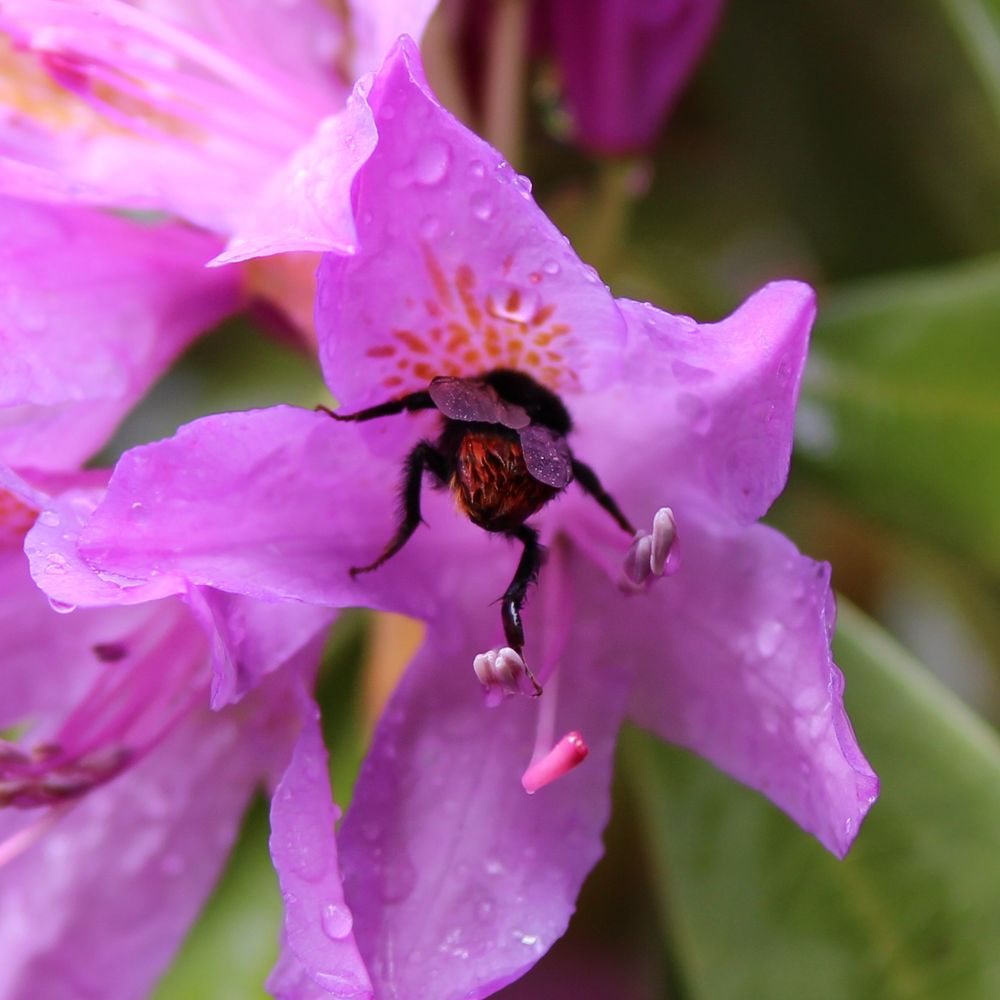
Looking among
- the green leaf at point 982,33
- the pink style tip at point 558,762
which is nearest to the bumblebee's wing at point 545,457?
the pink style tip at point 558,762

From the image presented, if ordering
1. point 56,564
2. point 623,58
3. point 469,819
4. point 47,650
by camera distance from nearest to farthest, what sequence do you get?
point 56,564 → point 469,819 → point 47,650 → point 623,58

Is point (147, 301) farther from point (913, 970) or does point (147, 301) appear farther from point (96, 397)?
point (913, 970)

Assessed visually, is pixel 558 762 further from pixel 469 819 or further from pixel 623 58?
pixel 623 58

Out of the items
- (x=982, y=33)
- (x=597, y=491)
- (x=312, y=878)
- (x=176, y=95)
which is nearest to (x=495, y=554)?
(x=597, y=491)

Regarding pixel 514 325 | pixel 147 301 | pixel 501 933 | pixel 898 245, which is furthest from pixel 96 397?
pixel 898 245

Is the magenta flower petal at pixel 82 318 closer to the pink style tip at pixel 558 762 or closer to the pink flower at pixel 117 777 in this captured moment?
the pink flower at pixel 117 777

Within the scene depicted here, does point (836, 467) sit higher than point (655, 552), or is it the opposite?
point (655, 552)

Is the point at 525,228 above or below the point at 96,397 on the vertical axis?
above
